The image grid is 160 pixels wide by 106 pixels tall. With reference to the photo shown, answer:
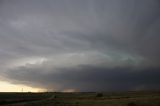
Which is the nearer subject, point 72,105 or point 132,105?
point 132,105

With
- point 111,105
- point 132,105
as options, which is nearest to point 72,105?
point 111,105

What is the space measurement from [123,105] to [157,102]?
843 centimetres

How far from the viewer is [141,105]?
214ft

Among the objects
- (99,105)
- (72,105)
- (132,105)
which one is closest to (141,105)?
(132,105)

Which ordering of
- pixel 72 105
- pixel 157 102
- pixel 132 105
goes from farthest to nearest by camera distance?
pixel 72 105, pixel 157 102, pixel 132 105

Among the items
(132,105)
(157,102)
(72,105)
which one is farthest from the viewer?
(72,105)

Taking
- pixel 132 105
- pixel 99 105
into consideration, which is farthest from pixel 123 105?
pixel 99 105

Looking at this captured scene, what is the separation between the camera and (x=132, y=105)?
63281 mm

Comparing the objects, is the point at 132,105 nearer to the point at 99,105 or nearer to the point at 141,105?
the point at 141,105

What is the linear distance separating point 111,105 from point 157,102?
983cm

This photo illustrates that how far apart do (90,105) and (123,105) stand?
32.4 feet

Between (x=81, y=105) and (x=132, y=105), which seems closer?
(x=132, y=105)

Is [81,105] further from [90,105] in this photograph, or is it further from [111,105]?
[111,105]

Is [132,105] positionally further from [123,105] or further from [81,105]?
[81,105]
